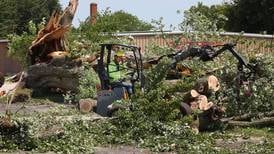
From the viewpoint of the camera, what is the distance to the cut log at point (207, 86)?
13.1 meters

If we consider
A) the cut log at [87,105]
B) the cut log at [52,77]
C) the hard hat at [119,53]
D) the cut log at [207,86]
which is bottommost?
the cut log at [87,105]

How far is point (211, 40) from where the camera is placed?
1748 centimetres

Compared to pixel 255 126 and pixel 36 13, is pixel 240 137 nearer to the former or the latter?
pixel 255 126

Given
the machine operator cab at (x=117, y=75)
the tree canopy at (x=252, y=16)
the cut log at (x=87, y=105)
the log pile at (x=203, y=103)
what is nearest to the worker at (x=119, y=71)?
the machine operator cab at (x=117, y=75)

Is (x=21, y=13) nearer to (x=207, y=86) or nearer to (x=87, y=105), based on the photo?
(x=87, y=105)

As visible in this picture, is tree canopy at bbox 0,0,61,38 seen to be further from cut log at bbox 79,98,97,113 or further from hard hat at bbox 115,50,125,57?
cut log at bbox 79,98,97,113

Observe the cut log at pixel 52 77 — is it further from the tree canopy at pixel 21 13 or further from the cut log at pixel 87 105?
the tree canopy at pixel 21 13

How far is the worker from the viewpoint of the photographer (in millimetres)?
13414

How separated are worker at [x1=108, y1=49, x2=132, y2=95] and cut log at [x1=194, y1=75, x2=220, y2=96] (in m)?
1.43

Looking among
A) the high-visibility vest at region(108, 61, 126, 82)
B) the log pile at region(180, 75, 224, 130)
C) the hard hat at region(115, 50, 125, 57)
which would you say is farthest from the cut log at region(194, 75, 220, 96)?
the hard hat at region(115, 50, 125, 57)

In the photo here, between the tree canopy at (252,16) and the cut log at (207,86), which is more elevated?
the tree canopy at (252,16)

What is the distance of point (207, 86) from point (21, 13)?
47588 mm

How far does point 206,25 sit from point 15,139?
891 cm

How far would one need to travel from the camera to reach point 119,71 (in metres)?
14.8
